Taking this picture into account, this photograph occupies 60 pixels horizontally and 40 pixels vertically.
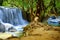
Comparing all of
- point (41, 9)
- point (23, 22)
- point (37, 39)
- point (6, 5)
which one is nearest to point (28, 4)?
point (41, 9)

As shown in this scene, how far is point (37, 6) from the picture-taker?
5.21m

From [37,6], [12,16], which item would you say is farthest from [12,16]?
[37,6]

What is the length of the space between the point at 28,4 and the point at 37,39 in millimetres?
2670

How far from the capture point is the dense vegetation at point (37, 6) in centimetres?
525

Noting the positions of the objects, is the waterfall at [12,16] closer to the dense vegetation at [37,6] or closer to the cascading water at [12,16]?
the cascading water at [12,16]

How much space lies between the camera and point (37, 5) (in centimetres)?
520

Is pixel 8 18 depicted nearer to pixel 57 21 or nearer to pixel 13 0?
pixel 13 0

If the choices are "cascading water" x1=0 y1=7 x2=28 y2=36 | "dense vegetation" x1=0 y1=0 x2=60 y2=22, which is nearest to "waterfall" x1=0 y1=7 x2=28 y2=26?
"cascading water" x1=0 y1=7 x2=28 y2=36

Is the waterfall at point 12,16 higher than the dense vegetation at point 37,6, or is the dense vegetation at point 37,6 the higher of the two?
the dense vegetation at point 37,6

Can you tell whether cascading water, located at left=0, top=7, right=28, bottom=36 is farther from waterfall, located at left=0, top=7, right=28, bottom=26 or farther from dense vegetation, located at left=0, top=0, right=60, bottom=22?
dense vegetation, located at left=0, top=0, right=60, bottom=22

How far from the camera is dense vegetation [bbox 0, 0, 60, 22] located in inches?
207

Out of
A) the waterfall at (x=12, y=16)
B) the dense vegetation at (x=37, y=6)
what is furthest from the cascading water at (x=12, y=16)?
the dense vegetation at (x=37, y=6)

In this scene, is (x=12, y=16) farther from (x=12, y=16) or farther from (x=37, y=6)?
(x=37, y=6)

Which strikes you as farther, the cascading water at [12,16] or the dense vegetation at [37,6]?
the cascading water at [12,16]
